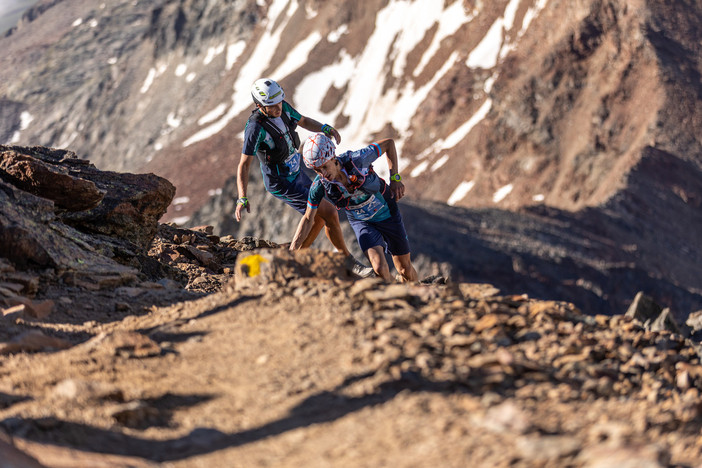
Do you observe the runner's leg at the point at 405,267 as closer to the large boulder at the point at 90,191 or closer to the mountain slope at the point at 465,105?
the large boulder at the point at 90,191

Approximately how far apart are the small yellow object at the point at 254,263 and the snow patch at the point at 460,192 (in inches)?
2380

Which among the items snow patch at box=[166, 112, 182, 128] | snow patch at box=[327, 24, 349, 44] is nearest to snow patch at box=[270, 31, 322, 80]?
snow patch at box=[327, 24, 349, 44]

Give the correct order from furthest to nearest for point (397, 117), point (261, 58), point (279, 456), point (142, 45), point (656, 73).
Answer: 1. point (142, 45)
2. point (261, 58)
3. point (397, 117)
4. point (656, 73)
5. point (279, 456)

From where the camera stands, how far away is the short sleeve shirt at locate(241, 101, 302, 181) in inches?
448

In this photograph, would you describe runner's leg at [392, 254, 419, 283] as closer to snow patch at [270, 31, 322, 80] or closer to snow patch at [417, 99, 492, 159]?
snow patch at [417, 99, 492, 159]

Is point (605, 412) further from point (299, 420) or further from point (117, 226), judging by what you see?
point (117, 226)

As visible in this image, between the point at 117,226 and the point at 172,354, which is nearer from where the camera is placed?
the point at 172,354

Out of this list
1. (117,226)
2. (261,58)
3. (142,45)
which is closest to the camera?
(117,226)

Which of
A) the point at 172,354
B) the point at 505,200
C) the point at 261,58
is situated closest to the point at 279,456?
the point at 172,354

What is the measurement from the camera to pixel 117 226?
568 inches

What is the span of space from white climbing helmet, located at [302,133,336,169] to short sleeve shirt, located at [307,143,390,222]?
49 centimetres

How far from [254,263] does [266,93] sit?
2.95m

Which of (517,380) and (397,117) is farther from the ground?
(397,117)

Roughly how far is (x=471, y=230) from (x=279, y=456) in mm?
45704
